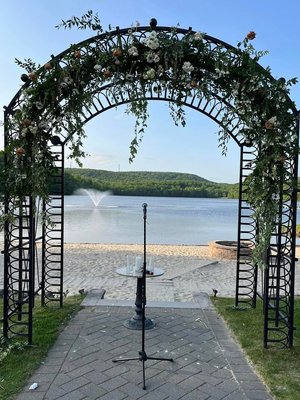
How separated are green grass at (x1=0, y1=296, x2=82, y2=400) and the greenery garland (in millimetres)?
1263

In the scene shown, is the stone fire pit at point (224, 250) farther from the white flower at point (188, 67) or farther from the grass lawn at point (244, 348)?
the white flower at point (188, 67)

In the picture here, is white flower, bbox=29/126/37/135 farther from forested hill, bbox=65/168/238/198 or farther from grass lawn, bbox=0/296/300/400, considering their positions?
forested hill, bbox=65/168/238/198

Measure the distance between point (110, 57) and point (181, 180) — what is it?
4105 cm

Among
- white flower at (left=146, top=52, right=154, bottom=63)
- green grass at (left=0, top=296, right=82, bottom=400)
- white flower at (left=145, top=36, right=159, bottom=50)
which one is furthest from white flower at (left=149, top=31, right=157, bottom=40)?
green grass at (left=0, top=296, right=82, bottom=400)

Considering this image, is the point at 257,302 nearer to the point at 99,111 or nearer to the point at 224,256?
the point at 99,111

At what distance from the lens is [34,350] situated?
3.55 m

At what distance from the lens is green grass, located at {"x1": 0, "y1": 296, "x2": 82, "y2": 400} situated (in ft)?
9.48

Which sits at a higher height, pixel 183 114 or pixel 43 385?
pixel 183 114

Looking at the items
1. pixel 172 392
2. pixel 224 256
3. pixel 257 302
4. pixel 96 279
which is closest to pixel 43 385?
pixel 172 392

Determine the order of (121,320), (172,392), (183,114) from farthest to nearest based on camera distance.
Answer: (121,320) → (183,114) → (172,392)

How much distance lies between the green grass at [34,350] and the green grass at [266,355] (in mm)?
1915

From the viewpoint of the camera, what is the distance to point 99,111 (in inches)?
161

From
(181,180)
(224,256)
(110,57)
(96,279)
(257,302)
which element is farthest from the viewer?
(181,180)

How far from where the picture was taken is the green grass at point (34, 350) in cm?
289
